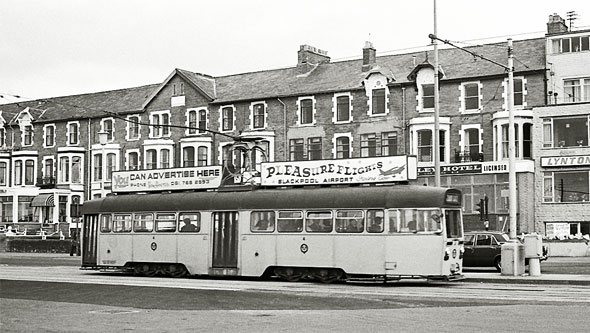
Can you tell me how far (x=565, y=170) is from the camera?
46781mm

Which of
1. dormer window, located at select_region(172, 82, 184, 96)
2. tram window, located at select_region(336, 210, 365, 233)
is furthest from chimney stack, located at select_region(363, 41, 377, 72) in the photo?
tram window, located at select_region(336, 210, 365, 233)

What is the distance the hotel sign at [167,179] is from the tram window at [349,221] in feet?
17.1

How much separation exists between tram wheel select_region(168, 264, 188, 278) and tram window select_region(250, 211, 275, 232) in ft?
11.2

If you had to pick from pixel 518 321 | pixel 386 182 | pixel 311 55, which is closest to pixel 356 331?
pixel 518 321

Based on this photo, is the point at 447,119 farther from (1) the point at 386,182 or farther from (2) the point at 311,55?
(1) the point at 386,182

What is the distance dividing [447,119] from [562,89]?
6575mm

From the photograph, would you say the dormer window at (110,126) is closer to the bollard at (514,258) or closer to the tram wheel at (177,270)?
the tram wheel at (177,270)

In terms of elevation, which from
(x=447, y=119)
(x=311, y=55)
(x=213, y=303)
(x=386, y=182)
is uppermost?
(x=311, y=55)

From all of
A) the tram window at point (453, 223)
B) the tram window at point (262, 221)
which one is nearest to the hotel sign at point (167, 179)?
the tram window at point (262, 221)

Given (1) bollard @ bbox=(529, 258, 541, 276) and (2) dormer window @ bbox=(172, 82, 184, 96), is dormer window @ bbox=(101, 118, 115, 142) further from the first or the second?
(1) bollard @ bbox=(529, 258, 541, 276)

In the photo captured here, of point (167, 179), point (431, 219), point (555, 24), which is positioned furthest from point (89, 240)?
point (555, 24)

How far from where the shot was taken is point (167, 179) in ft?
99.9

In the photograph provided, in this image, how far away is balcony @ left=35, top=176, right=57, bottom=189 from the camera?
6916 cm

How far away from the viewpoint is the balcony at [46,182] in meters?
69.2
